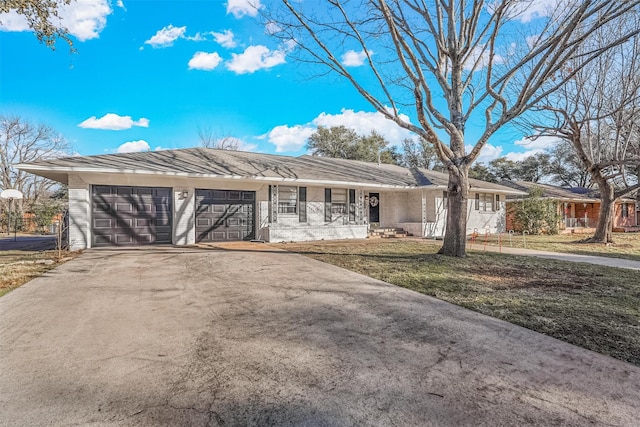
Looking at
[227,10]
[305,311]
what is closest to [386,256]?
[305,311]

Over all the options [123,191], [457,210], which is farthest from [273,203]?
[457,210]

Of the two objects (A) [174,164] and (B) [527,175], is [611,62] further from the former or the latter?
(B) [527,175]

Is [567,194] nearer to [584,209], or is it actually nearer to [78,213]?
[584,209]

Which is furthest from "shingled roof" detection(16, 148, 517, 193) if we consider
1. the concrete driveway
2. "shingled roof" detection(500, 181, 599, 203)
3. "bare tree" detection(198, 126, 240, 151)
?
"bare tree" detection(198, 126, 240, 151)

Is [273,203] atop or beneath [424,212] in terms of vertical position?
atop

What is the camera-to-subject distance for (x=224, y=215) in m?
13.1

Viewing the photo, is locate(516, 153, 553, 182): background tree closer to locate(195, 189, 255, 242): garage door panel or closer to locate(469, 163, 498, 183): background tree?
locate(469, 163, 498, 183): background tree

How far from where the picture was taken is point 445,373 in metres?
2.71

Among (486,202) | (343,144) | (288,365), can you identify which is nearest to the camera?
(288,365)

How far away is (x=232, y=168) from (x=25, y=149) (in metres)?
29.3

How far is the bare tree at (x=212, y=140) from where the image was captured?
33531 mm

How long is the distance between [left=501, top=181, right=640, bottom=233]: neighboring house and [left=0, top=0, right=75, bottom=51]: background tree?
2481 cm

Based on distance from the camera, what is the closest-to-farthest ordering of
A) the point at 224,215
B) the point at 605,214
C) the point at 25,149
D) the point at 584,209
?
the point at 224,215, the point at 605,214, the point at 584,209, the point at 25,149

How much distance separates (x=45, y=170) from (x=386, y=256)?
33.5ft
